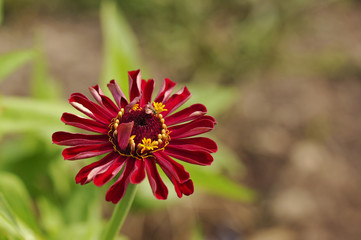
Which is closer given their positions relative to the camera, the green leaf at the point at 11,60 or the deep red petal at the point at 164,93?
the deep red petal at the point at 164,93

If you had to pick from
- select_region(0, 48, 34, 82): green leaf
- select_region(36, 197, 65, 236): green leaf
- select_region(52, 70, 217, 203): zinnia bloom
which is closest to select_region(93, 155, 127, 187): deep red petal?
select_region(52, 70, 217, 203): zinnia bloom

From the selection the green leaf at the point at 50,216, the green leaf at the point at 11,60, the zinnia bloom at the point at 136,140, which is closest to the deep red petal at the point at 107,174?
the zinnia bloom at the point at 136,140

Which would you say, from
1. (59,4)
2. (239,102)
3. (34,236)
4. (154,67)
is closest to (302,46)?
(239,102)

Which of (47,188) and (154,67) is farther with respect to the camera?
(154,67)

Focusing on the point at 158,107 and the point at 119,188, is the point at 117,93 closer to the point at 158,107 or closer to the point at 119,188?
the point at 158,107

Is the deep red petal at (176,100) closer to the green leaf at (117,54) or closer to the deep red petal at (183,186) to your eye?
the deep red petal at (183,186)

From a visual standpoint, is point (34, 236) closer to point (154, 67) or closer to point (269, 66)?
point (154, 67)

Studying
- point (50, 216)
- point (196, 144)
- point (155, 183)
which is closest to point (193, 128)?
point (196, 144)

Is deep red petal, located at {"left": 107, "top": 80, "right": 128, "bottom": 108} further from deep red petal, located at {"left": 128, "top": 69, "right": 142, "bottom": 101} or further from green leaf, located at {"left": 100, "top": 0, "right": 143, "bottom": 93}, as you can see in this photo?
green leaf, located at {"left": 100, "top": 0, "right": 143, "bottom": 93}
